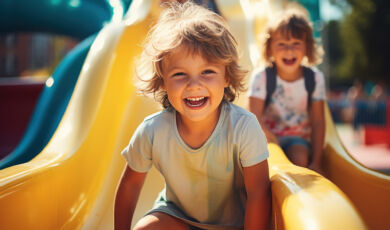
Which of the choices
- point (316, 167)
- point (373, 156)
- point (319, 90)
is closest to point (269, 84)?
point (319, 90)

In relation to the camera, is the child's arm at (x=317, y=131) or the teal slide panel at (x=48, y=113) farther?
the teal slide panel at (x=48, y=113)

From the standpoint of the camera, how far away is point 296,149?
238cm

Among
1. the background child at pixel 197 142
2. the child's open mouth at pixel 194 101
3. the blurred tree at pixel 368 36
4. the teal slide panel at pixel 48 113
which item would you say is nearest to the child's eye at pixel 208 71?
the background child at pixel 197 142

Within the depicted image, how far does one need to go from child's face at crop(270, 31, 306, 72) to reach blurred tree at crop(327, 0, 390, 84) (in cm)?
1926

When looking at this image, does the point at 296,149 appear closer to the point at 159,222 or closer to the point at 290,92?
the point at 290,92

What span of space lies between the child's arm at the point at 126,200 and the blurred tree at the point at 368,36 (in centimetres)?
2064

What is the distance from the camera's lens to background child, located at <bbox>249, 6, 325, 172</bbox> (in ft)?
8.17

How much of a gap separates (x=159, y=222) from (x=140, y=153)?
0.29 metres

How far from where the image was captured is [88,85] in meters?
2.38

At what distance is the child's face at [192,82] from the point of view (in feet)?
4.79

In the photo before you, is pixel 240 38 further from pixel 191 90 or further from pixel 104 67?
pixel 191 90

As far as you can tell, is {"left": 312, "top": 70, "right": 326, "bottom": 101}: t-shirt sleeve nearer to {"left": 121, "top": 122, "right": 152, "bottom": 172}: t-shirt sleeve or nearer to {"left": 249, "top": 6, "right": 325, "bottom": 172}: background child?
{"left": 249, "top": 6, "right": 325, "bottom": 172}: background child

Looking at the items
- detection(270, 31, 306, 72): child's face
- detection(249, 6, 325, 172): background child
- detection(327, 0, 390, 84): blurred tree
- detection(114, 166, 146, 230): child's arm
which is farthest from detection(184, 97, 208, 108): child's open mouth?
detection(327, 0, 390, 84): blurred tree

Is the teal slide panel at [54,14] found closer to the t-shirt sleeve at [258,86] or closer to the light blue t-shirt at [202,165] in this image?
the t-shirt sleeve at [258,86]
